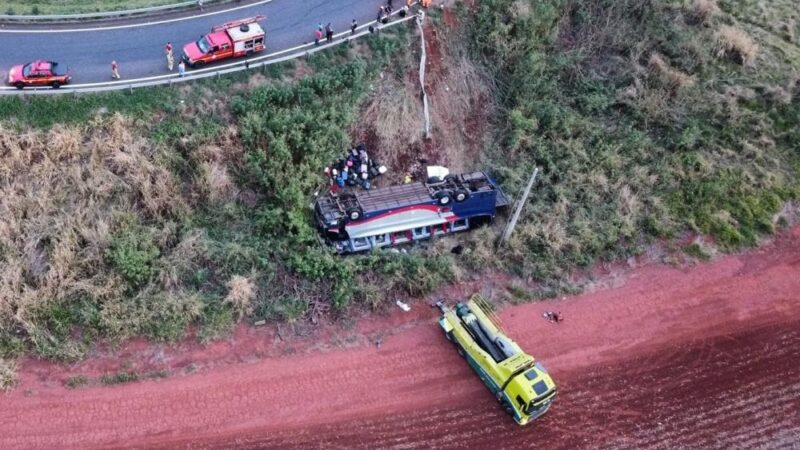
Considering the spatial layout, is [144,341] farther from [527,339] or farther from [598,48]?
[598,48]

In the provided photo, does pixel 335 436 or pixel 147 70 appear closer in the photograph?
pixel 335 436

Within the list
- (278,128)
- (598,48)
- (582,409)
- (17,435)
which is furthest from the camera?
(598,48)

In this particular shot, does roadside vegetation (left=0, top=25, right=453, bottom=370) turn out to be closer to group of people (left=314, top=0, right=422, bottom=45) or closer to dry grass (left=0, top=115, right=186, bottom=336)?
dry grass (left=0, top=115, right=186, bottom=336)

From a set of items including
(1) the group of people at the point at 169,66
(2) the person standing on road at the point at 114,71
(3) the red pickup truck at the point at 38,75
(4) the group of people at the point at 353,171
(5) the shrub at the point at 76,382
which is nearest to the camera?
(5) the shrub at the point at 76,382

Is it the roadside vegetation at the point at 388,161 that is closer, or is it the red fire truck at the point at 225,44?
the roadside vegetation at the point at 388,161

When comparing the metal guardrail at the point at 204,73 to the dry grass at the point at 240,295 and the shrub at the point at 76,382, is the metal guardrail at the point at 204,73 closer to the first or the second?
the dry grass at the point at 240,295

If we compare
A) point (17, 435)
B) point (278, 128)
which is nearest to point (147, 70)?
point (278, 128)

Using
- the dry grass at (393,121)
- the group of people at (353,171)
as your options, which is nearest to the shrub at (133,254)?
the group of people at (353,171)
